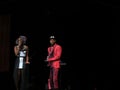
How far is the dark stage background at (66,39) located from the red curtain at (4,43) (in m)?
0.02

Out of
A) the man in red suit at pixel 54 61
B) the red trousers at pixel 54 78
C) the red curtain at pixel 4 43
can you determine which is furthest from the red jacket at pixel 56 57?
the red curtain at pixel 4 43

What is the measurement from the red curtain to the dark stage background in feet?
0.06

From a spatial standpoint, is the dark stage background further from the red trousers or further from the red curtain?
the red trousers

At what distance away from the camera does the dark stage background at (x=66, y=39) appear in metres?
12.6

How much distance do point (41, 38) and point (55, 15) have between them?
78 cm

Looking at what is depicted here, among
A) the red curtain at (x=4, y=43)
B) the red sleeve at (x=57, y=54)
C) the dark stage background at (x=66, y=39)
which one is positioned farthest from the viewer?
the dark stage background at (x=66, y=39)

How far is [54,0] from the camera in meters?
13.1

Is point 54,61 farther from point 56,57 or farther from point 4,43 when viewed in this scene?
point 4,43

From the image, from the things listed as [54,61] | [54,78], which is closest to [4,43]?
[54,61]

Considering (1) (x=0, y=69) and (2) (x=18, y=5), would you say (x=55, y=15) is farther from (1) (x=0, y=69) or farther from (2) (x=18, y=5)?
(1) (x=0, y=69)

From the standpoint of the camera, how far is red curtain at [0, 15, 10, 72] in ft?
40.5

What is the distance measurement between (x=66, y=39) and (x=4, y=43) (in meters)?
1.99

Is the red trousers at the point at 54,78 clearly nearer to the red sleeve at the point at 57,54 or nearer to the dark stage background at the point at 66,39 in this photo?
the red sleeve at the point at 57,54

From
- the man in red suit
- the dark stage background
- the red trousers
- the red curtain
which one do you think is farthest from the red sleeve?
the red curtain
